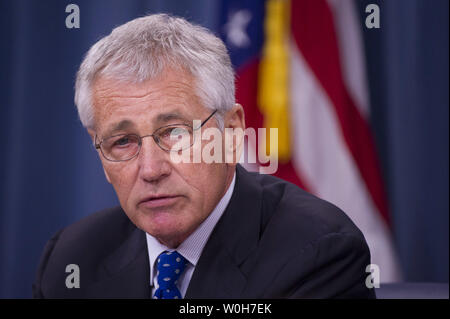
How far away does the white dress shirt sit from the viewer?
1.31 metres

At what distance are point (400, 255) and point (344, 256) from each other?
1.21m

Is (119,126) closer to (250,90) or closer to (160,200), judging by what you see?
(160,200)

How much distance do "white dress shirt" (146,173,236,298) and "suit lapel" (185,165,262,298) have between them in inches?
0.8

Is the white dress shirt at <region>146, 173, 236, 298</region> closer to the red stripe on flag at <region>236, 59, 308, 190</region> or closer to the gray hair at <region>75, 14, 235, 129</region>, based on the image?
the gray hair at <region>75, 14, 235, 129</region>

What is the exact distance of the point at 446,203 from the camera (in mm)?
2324

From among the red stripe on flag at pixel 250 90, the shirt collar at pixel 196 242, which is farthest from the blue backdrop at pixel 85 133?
the shirt collar at pixel 196 242

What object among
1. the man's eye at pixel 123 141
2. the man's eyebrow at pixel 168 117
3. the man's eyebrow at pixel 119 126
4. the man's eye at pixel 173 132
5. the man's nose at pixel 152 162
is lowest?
the man's nose at pixel 152 162

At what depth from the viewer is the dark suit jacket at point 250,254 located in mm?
1176

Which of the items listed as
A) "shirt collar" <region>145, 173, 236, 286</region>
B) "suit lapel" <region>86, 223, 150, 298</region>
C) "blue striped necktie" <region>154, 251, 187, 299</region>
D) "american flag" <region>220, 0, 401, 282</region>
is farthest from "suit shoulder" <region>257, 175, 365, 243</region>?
"american flag" <region>220, 0, 401, 282</region>

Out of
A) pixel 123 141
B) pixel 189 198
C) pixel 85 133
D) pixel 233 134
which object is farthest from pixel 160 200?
pixel 85 133

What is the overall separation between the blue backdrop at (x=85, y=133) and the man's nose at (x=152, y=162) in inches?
35.1

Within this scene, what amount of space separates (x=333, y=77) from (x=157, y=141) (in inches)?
46.4

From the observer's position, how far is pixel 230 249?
1276 mm

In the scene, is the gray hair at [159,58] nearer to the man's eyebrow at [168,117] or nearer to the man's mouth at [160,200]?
the man's eyebrow at [168,117]
